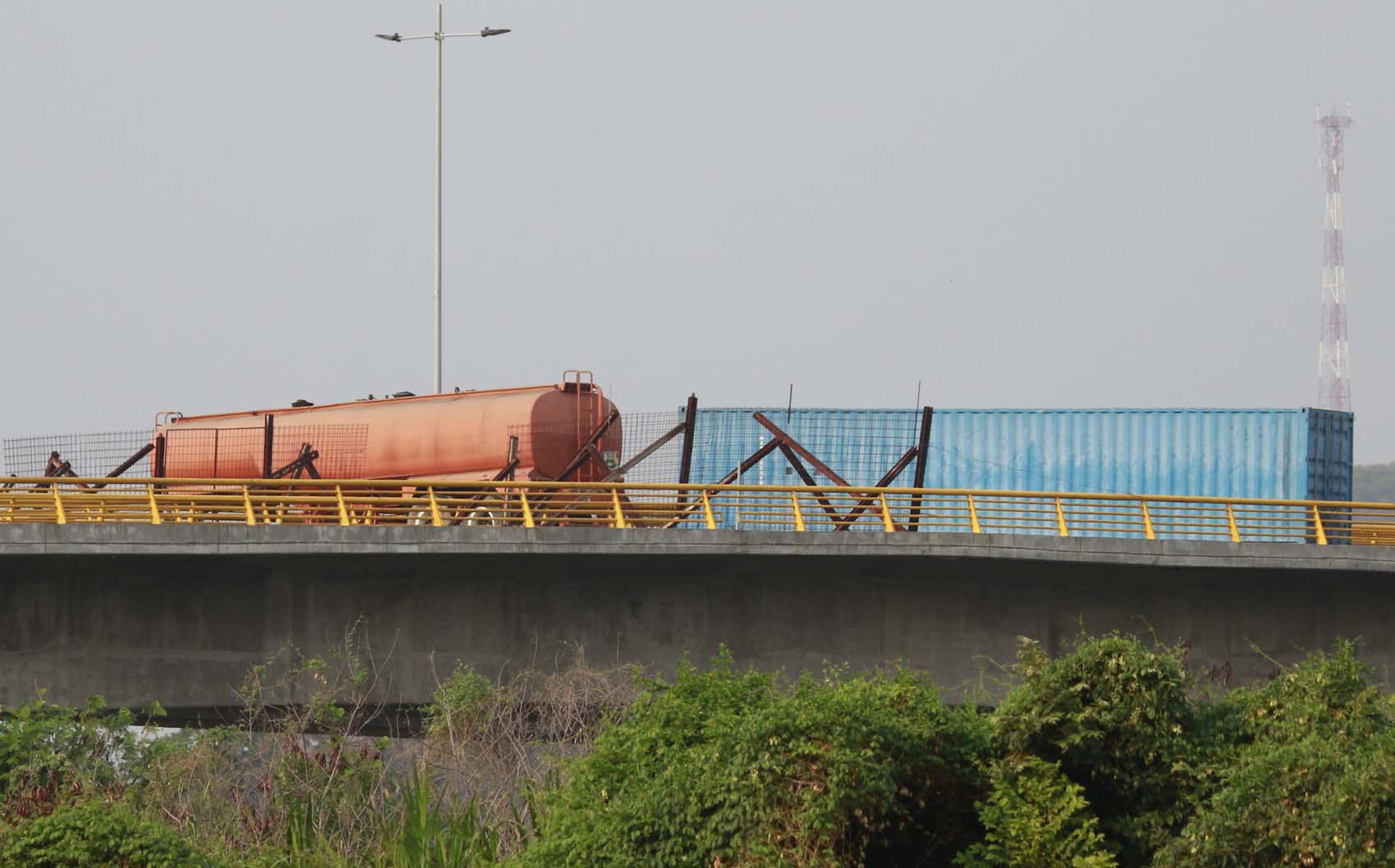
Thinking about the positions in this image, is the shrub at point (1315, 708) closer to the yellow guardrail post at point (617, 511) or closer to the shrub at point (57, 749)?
the yellow guardrail post at point (617, 511)

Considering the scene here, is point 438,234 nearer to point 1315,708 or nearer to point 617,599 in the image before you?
point 617,599

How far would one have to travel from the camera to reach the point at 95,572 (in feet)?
65.7

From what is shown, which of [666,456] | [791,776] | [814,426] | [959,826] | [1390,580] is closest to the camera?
[791,776]

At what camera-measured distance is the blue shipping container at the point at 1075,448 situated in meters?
28.8

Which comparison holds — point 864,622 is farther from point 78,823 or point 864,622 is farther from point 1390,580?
point 78,823

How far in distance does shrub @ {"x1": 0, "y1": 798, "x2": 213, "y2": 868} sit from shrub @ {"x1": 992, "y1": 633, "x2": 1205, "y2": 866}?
777cm

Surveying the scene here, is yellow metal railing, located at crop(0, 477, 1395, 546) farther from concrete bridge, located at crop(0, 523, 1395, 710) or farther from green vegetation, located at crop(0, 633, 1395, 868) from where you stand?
green vegetation, located at crop(0, 633, 1395, 868)

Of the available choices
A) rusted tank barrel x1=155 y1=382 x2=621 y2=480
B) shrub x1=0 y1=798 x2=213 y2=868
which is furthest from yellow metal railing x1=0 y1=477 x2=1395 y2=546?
shrub x1=0 y1=798 x2=213 y2=868

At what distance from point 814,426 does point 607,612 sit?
1104 centimetres

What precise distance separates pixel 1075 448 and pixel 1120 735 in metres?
17.9

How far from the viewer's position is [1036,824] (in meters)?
12.8

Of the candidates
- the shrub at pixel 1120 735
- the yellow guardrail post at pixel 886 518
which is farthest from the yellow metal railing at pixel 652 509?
the shrub at pixel 1120 735

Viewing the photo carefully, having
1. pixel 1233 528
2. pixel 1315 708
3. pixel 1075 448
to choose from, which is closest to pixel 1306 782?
pixel 1315 708

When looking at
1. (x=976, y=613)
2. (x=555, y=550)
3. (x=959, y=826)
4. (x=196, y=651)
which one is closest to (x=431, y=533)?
(x=555, y=550)
